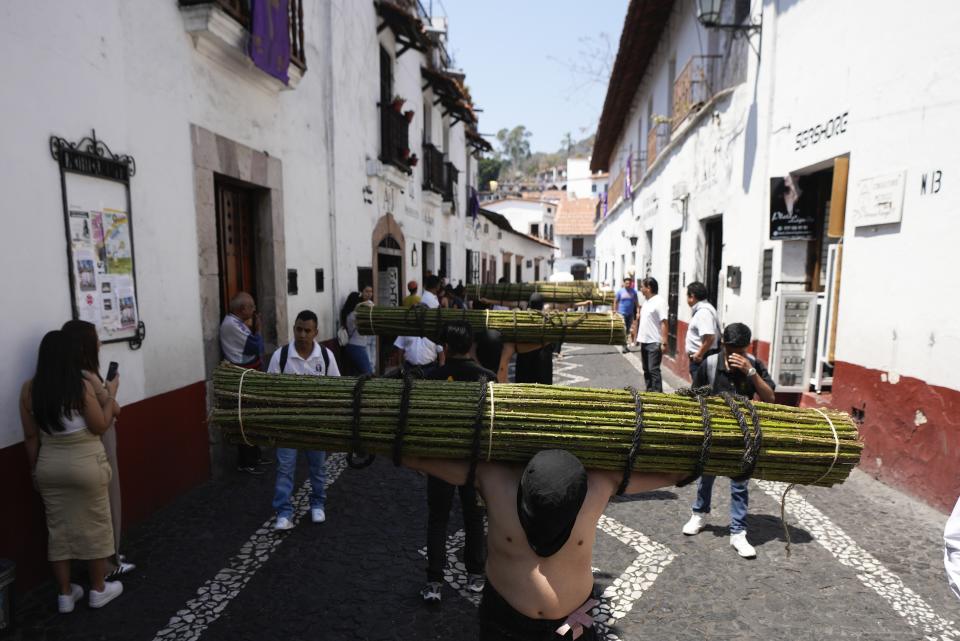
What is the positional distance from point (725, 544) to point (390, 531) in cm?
247

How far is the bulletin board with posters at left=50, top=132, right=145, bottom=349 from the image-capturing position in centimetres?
353

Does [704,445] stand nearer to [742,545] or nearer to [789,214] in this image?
[742,545]

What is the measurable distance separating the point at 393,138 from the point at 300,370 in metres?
6.59

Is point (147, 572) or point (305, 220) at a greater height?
point (305, 220)

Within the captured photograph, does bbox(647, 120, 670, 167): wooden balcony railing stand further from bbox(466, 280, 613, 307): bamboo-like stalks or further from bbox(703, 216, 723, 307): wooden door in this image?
bbox(466, 280, 613, 307): bamboo-like stalks

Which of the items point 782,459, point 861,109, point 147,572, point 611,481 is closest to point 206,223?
point 147,572

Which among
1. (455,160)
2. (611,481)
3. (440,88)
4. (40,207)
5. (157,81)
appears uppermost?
(440,88)

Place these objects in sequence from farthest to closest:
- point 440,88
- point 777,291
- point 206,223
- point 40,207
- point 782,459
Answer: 1. point 440,88
2. point 777,291
3. point 206,223
4. point 40,207
5. point 782,459

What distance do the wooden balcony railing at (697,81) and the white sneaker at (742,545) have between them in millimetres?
7472

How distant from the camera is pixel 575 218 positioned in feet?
132

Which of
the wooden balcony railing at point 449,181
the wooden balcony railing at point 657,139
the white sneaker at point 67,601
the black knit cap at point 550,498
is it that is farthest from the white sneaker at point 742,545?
the wooden balcony railing at point 449,181

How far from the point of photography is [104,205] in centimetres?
381

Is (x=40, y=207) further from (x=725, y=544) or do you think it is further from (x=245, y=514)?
(x=725, y=544)

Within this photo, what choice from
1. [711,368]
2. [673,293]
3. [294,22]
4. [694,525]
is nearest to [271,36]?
[294,22]
